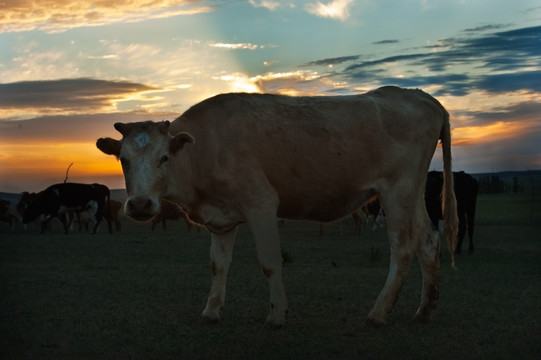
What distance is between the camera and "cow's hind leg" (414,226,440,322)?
9.07 metres

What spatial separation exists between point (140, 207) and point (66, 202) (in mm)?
23489

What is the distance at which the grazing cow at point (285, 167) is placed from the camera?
340 inches

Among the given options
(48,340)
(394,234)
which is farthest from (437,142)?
(48,340)

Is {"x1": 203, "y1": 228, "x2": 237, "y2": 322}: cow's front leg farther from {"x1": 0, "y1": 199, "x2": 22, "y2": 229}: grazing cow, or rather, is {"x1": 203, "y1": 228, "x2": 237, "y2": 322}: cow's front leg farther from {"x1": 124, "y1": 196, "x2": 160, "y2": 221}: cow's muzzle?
{"x1": 0, "y1": 199, "x2": 22, "y2": 229}: grazing cow

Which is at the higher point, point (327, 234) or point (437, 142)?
point (437, 142)

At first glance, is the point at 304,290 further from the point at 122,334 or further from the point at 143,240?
the point at 143,240

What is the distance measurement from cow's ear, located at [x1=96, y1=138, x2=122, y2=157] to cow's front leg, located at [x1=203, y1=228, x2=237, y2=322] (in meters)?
1.67

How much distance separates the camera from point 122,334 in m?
8.36

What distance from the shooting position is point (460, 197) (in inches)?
806

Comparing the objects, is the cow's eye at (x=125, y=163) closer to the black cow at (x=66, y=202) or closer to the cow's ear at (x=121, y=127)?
the cow's ear at (x=121, y=127)

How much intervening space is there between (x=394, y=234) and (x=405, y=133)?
1352mm

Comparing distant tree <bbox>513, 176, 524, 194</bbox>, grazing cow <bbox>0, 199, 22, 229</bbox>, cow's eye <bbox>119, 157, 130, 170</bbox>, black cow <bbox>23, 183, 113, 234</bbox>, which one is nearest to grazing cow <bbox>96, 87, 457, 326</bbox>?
cow's eye <bbox>119, 157, 130, 170</bbox>

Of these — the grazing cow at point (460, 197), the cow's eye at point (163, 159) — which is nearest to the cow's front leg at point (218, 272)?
the cow's eye at point (163, 159)

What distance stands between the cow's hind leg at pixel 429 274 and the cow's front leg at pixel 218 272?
2.44 metres
